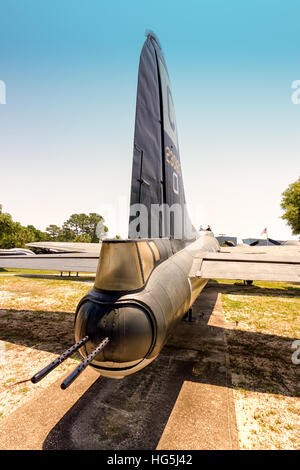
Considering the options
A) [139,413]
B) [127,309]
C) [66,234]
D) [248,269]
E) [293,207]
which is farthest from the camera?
[66,234]

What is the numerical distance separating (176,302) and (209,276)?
2.30 metres

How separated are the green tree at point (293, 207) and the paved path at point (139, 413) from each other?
25816mm

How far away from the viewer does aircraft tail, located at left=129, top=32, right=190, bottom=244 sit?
23.4ft

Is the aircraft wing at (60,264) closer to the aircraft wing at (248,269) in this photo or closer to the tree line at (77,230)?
the aircraft wing at (248,269)

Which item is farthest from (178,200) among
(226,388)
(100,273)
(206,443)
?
(206,443)

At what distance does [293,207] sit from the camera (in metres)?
28.0

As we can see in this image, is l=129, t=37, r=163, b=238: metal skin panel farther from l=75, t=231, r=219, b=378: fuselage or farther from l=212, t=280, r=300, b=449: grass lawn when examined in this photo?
l=212, t=280, r=300, b=449: grass lawn

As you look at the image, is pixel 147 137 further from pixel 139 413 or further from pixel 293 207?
pixel 293 207

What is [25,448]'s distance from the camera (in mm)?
4145

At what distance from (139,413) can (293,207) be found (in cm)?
2953

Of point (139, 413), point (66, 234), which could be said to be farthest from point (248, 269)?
point (66, 234)

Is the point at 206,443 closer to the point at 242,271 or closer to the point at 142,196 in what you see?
the point at 242,271

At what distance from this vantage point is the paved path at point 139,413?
171 inches

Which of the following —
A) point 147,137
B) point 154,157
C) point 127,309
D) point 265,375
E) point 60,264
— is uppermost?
point 147,137
